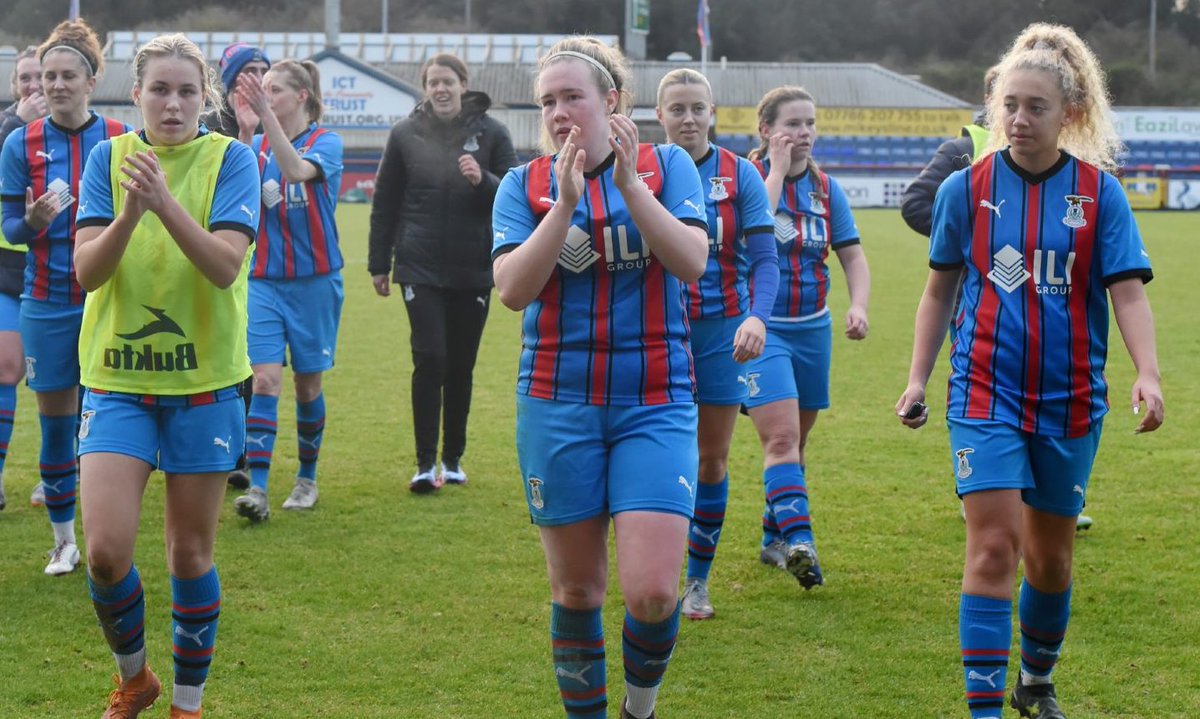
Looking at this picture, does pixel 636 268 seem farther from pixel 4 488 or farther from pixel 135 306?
pixel 4 488

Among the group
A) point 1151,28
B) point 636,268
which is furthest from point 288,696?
point 1151,28

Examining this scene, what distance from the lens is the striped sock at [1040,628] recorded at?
14.5 feet

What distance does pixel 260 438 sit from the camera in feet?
23.9

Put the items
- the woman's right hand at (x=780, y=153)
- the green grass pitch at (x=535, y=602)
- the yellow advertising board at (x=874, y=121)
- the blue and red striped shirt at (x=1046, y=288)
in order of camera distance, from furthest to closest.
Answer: the yellow advertising board at (x=874, y=121) → the woman's right hand at (x=780, y=153) → the green grass pitch at (x=535, y=602) → the blue and red striped shirt at (x=1046, y=288)

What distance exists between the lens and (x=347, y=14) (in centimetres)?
8919

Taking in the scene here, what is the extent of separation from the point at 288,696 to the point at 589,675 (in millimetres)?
1319

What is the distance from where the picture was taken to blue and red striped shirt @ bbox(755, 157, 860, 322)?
617 centimetres

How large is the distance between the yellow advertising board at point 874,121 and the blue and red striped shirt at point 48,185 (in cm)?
4472

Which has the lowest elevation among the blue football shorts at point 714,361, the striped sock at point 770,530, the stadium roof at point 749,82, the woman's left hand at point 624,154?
the striped sock at point 770,530

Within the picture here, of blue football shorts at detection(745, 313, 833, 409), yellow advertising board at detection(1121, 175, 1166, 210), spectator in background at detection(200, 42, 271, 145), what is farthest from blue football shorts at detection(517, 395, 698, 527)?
yellow advertising board at detection(1121, 175, 1166, 210)

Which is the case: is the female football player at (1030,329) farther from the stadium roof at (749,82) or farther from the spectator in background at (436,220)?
the stadium roof at (749,82)

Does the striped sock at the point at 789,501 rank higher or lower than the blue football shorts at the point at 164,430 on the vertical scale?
lower

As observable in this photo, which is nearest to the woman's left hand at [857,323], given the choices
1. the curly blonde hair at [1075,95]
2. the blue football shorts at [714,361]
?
the blue football shorts at [714,361]

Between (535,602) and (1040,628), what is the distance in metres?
2.16
